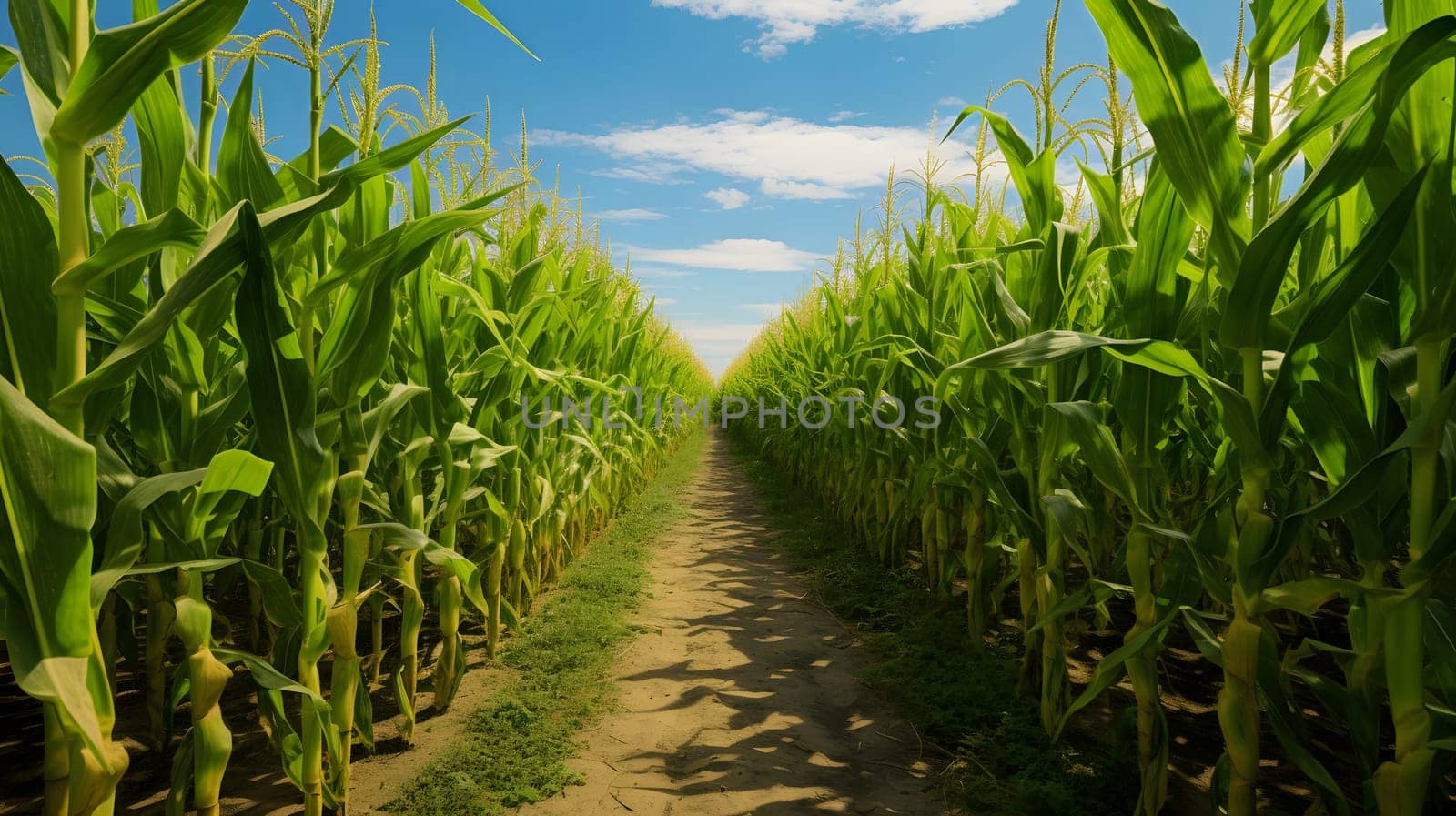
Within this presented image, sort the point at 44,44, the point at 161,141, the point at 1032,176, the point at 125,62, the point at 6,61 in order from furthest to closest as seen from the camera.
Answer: the point at 1032,176 → the point at 161,141 → the point at 6,61 → the point at 44,44 → the point at 125,62

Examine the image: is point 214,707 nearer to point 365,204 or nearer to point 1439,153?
point 365,204

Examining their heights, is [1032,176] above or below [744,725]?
above

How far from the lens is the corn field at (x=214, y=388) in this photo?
3.19 ft

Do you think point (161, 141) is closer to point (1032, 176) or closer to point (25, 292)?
point (25, 292)

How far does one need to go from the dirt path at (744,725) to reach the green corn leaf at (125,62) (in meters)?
1.84

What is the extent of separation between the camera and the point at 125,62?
0.96 metres

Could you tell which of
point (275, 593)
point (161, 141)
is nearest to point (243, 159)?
point (161, 141)

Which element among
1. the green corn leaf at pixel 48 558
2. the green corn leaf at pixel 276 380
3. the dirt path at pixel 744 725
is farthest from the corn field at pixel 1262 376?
the green corn leaf at pixel 48 558

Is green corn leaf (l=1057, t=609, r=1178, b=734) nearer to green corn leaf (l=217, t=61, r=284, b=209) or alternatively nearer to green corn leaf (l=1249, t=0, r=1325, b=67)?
green corn leaf (l=1249, t=0, r=1325, b=67)

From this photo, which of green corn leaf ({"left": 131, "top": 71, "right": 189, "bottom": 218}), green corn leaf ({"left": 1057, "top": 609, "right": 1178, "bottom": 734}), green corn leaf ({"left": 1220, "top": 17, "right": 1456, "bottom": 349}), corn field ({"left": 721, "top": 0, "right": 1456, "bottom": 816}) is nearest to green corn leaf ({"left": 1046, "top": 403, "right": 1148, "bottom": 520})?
corn field ({"left": 721, "top": 0, "right": 1456, "bottom": 816})

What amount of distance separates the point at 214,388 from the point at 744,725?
1.91m

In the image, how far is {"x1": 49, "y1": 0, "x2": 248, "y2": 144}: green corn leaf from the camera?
37.5 inches

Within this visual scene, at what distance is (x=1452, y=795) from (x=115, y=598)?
3.91m

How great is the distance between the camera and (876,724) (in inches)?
99.3
